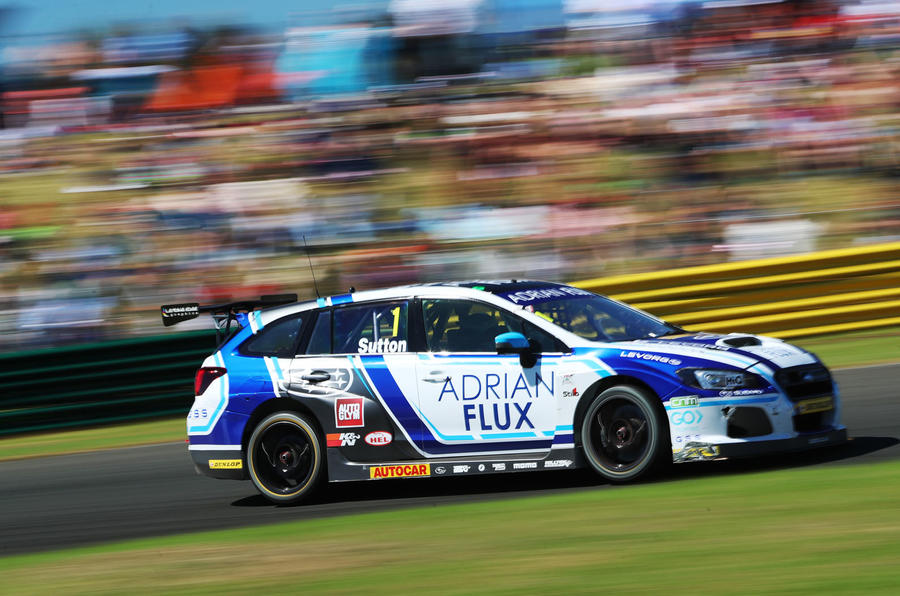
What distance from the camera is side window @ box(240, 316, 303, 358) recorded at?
858cm

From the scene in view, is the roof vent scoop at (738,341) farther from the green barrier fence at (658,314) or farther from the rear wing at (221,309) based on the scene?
the green barrier fence at (658,314)

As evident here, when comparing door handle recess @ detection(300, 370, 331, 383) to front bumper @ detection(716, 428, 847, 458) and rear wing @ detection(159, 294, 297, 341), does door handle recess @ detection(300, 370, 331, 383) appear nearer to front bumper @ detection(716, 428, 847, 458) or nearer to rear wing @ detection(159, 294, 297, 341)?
rear wing @ detection(159, 294, 297, 341)

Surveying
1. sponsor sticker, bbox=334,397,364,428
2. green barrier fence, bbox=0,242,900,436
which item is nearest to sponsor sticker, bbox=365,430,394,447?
sponsor sticker, bbox=334,397,364,428

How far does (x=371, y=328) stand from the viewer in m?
8.29

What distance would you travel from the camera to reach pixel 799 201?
641 inches

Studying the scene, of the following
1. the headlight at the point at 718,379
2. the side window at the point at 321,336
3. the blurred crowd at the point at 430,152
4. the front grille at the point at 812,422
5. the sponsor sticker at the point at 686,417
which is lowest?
the front grille at the point at 812,422

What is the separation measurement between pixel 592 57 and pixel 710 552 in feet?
48.3

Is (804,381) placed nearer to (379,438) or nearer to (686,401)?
(686,401)

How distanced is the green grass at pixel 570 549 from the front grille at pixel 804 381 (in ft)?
1.64

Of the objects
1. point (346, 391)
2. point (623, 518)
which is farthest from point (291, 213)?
point (623, 518)

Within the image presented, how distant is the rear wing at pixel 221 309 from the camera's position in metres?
8.73

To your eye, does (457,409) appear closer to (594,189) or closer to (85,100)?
(594,189)

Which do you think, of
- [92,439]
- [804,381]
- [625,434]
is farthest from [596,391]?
[92,439]

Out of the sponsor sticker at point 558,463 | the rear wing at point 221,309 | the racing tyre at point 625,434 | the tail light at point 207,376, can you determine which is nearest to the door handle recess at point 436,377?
the sponsor sticker at point 558,463
